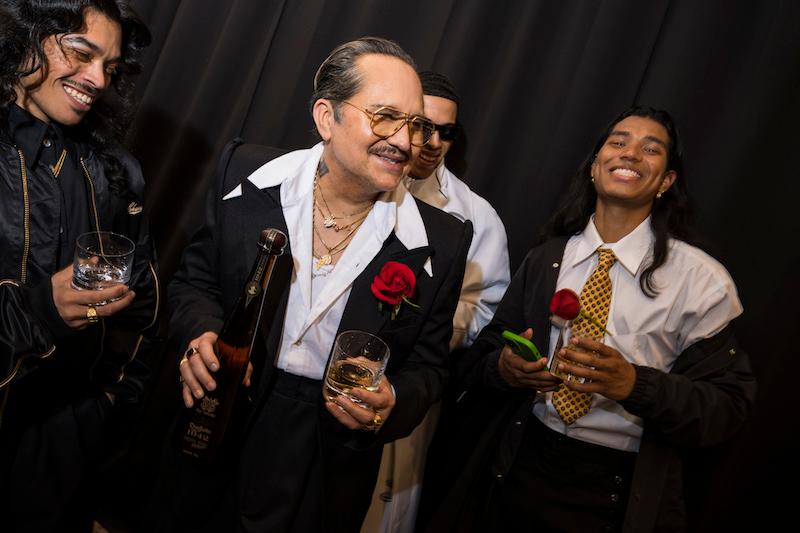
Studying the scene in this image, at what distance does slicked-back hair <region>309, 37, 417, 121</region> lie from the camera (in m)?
1.82

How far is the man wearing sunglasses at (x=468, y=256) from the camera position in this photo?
7.91 ft

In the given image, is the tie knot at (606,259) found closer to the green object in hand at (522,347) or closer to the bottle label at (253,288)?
the green object in hand at (522,347)

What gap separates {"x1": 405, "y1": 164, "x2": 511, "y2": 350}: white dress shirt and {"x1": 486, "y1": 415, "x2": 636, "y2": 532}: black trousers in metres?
0.60

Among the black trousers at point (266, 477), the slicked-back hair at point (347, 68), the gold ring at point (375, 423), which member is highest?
the slicked-back hair at point (347, 68)

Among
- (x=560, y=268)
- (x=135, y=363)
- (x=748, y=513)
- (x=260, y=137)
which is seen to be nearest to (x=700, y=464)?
(x=748, y=513)

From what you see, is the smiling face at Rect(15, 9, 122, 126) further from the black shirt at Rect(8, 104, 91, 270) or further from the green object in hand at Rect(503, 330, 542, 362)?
the green object in hand at Rect(503, 330, 542, 362)

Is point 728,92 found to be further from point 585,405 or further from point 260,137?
point 260,137

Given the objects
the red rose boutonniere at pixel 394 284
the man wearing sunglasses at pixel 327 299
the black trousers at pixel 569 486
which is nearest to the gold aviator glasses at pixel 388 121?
the man wearing sunglasses at pixel 327 299

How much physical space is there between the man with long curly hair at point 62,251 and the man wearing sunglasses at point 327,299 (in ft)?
1.02

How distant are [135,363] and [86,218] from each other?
1.71 feet

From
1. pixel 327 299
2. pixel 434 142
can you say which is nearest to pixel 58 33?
pixel 327 299

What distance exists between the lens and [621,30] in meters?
2.65

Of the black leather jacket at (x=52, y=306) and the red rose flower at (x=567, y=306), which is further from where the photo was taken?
the red rose flower at (x=567, y=306)

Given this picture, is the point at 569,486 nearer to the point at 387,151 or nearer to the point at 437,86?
the point at 387,151
